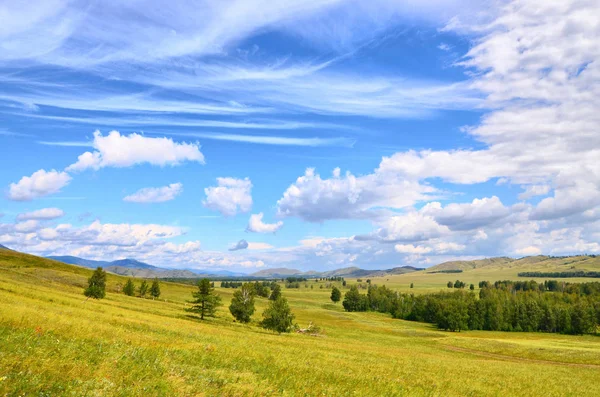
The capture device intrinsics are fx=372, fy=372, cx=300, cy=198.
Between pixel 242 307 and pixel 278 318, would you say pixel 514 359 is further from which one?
pixel 242 307

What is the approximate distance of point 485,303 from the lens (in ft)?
461

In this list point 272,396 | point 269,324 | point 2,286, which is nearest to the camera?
point 272,396

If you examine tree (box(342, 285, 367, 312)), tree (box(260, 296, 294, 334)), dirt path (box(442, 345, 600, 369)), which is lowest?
tree (box(342, 285, 367, 312))

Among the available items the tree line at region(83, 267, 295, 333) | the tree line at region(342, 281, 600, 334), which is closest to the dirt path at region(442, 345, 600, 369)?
the tree line at region(83, 267, 295, 333)

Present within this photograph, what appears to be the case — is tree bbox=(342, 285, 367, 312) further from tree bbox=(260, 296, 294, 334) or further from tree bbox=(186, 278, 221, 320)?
tree bbox=(186, 278, 221, 320)

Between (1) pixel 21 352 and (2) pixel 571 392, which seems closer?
(1) pixel 21 352

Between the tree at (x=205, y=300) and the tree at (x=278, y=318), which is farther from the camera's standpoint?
the tree at (x=205, y=300)

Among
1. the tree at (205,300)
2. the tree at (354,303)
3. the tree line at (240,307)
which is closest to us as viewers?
the tree line at (240,307)

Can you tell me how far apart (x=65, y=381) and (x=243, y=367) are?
30.1 feet

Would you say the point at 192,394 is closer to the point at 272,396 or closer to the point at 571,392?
the point at 272,396

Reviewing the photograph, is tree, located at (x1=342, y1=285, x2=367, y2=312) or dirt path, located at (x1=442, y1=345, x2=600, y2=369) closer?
dirt path, located at (x1=442, y1=345, x2=600, y2=369)

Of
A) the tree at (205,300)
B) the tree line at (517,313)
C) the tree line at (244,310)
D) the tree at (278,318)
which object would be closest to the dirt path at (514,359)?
the tree at (278,318)

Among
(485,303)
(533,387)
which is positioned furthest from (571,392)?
(485,303)

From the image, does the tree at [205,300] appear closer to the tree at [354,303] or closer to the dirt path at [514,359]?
the dirt path at [514,359]
